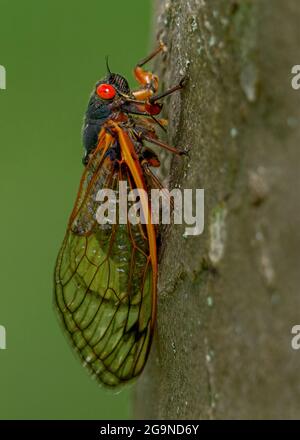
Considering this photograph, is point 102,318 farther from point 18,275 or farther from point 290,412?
point 18,275

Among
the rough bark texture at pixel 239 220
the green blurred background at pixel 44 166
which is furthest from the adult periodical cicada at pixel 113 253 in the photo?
the green blurred background at pixel 44 166

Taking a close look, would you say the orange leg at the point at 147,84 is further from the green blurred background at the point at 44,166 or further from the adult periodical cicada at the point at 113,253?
the green blurred background at the point at 44,166

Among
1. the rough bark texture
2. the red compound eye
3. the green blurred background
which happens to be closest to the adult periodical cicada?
the red compound eye

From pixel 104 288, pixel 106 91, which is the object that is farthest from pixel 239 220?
pixel 106 91

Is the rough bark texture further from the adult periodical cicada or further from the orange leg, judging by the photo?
the orange leg

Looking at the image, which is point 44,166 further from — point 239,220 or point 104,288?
point 239,220

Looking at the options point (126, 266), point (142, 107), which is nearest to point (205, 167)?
point (126, 266)
